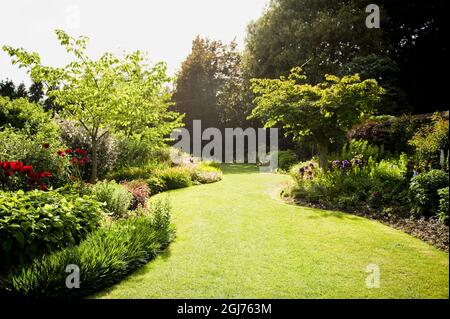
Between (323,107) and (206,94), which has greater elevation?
(206,94)

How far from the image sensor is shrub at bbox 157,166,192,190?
492 inches

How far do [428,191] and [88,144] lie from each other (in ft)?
37.2

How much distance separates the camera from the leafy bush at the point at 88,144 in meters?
12.6

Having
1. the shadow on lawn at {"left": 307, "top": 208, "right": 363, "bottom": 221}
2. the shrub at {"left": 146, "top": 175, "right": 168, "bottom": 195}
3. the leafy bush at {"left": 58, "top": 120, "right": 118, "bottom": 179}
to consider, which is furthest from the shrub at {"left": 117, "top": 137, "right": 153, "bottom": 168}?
the shadow on lawn at {"left": 307, "top": 208, "right": 363, "bottom": 221}

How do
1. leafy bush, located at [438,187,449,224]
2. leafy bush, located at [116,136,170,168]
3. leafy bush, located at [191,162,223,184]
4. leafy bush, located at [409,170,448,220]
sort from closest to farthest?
leafy bush, located at [438,187,449,224], leafy bush, located at [409,170,448,220], leafy bush, located at [191,162,223,184], leafy bush, located at [116,136,170,168]

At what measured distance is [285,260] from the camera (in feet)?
17.5

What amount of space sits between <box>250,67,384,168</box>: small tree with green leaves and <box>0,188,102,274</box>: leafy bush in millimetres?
7407

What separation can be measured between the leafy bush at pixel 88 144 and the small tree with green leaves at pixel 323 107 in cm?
616

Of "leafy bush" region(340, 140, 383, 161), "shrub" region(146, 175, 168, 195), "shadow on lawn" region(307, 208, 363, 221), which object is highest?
"leafy bush" region(340, 140, 383, 161)

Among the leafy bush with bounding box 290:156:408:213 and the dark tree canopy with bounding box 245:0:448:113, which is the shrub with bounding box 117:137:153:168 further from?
the dark tree canopy with bounding box 245:0:448:113

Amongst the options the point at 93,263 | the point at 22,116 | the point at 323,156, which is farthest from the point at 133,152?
the point at 93,263

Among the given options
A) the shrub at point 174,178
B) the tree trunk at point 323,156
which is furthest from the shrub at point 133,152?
the tree trunk at point 323,156

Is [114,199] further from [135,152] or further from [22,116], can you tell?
[135,152]

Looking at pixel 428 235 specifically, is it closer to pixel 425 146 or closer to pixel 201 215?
pixel 425 146
